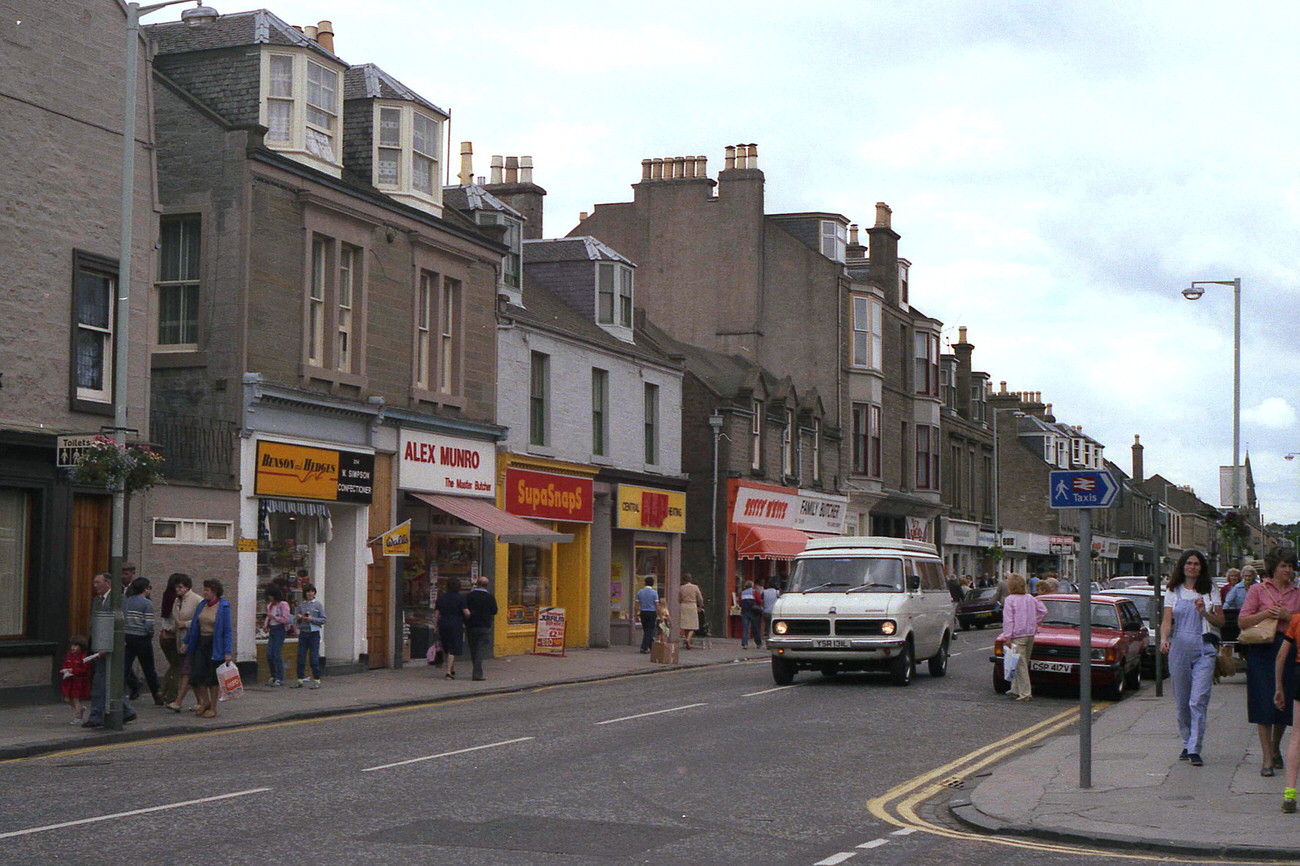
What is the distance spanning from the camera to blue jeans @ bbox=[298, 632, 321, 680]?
2391cm

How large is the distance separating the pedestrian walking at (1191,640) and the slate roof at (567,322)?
68.2ft

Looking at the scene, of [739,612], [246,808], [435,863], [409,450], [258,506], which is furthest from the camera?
[739,612]

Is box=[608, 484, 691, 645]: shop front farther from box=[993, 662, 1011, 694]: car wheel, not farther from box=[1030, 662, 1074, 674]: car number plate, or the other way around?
box=[1030, 662, 1074, 674]: car number plate

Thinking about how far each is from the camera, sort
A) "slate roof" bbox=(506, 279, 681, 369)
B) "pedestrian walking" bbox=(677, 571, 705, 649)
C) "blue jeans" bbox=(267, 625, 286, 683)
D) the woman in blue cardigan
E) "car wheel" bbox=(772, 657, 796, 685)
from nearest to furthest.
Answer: the woman in blue cardigan
"blue jeans" bbox=(267, 625, 286, 683)
"car wheel" bbox=(772, 657, 796, 685)
"slate roof" bbox=(506, 279, 681, 369)
"pedestrian walking" bbox=(677, 571, 705, 649)

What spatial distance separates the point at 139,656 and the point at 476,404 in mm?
12859

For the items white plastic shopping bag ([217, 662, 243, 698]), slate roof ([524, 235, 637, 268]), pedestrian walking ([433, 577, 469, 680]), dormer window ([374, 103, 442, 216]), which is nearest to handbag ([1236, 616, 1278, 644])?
white plastic shopping bag ([217, 662, 243, 698])

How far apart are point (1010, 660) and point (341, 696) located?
1011 cm

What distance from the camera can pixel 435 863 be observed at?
923cm

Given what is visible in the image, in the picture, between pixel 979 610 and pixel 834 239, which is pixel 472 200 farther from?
pixel 979 610

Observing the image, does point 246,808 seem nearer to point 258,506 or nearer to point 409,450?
point 258,506

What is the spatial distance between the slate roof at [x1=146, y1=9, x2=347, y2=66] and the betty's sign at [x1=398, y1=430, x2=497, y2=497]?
7.46 metres

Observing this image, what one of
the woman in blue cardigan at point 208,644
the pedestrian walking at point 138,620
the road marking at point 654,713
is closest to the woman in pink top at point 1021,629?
the road marking at point 654,713

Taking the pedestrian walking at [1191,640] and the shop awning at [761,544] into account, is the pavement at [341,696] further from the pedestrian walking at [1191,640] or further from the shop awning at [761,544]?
the pedestrian walking at [1191,640]

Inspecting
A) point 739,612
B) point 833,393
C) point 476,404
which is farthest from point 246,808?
point 833,393
